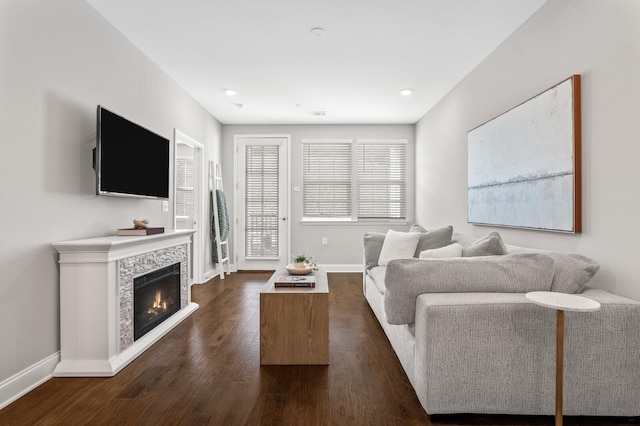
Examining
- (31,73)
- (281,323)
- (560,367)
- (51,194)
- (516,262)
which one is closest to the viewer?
(560,367)

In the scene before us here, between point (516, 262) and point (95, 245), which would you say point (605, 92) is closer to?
point (516, 262)

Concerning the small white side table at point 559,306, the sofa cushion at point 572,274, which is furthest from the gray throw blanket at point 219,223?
the small white side table at point 559,306

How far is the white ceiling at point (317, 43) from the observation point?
267cm

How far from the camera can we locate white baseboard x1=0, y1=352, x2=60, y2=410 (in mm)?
1958

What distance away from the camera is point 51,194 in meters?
2.31

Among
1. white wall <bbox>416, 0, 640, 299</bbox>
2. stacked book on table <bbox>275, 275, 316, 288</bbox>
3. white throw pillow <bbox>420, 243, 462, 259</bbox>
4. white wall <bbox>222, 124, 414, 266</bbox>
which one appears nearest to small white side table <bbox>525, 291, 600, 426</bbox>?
white wall <bbox>416, 0, 640, 299</bbox>

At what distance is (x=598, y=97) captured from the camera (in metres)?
2.08

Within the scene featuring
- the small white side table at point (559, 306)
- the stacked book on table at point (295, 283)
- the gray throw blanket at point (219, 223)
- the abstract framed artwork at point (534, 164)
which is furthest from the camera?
the gray throw blanket at point (219, 223)

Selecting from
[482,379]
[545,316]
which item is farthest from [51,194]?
[545,316]

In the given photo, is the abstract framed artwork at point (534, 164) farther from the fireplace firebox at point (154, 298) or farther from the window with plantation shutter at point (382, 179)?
the fireplace firebox at point (154, 298)

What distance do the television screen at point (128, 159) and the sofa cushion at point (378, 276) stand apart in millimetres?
2232

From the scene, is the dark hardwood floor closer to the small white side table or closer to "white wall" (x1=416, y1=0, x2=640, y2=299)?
the small white side table

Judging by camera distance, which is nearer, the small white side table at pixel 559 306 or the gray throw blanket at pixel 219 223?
the small white side table at pixel 559 306

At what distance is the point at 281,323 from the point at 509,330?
4.67 ft
